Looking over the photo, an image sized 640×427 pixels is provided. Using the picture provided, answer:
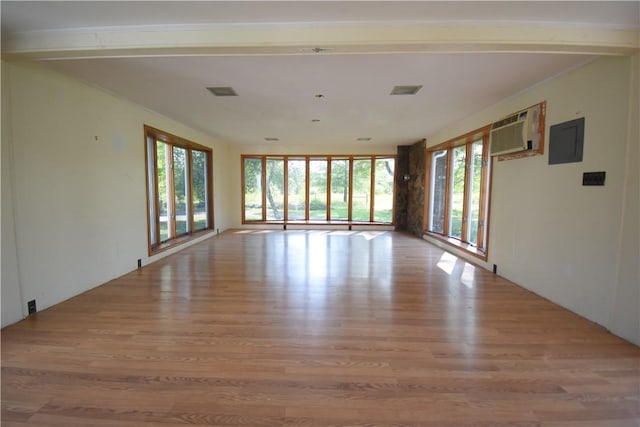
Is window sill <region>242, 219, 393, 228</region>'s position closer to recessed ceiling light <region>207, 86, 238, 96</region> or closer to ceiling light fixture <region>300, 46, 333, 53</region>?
recessed ceiling light <region>207, 86, 238, 96</region>

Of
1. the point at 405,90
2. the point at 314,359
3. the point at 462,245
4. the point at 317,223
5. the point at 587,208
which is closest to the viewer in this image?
the point at 314,359

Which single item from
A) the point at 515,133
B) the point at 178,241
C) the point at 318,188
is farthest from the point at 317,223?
the point at 515,133

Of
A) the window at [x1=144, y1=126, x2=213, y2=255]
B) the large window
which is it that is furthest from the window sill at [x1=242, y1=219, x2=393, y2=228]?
the window at [x1=144, y1=126, x2=213, y2=255]

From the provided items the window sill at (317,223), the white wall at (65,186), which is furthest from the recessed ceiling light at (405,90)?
the window sill at (317,223)

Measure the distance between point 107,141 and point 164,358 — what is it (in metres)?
3.14

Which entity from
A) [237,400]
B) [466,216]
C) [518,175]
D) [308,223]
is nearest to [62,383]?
[237,400]

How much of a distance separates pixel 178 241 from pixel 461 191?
581 centimetres

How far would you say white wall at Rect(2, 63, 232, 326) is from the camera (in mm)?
2732

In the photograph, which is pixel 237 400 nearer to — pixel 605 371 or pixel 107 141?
pixel 605 371

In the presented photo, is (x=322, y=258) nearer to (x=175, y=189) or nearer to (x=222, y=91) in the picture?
(x=222, y=91)

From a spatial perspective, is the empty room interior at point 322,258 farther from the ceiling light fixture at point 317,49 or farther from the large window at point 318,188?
the large window at point 318,188

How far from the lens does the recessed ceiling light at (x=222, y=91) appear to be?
3.68 meters

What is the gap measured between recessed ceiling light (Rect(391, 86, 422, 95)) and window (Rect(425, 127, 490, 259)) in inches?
68.5

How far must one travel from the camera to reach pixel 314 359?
7.25 ft
